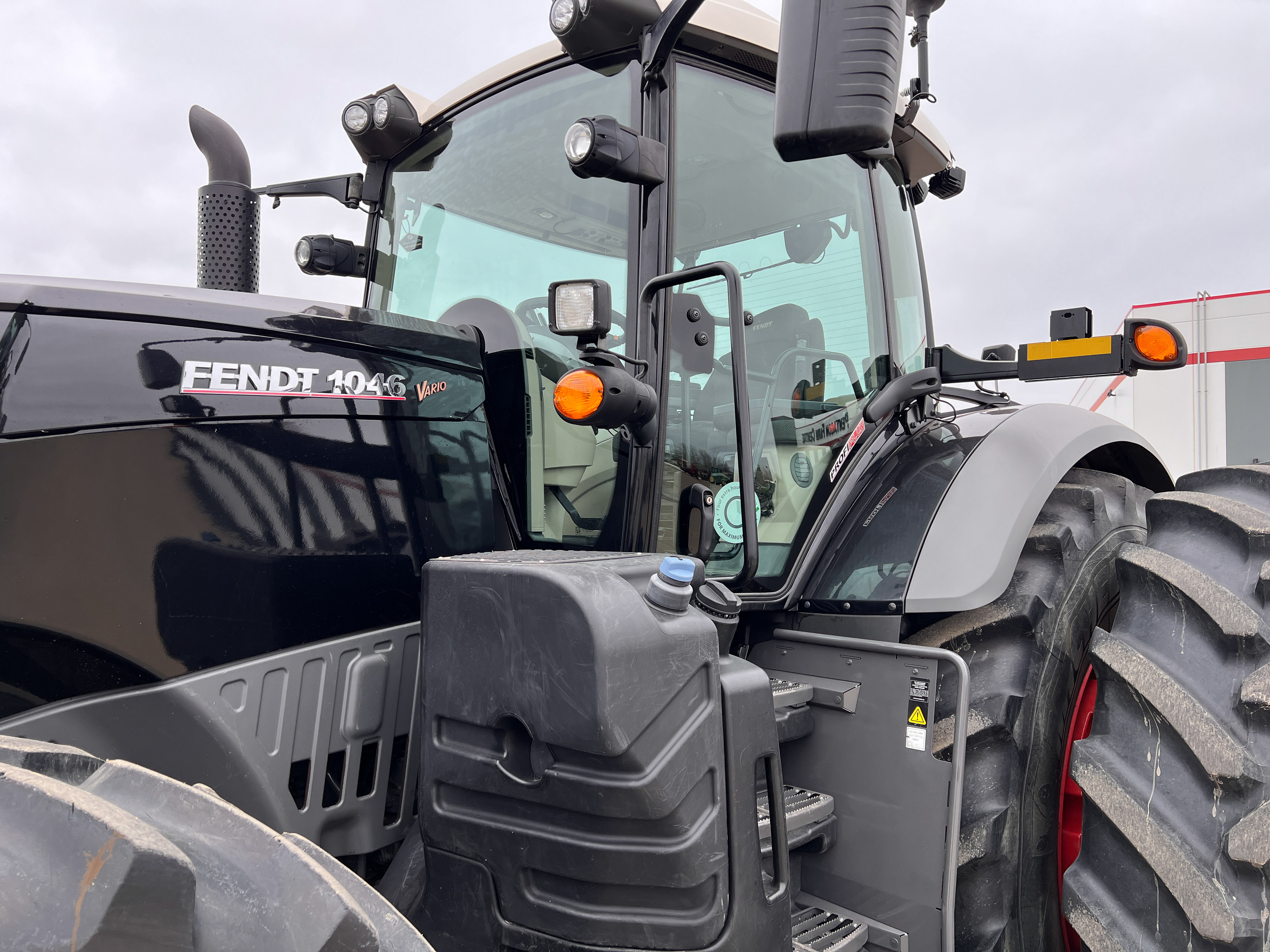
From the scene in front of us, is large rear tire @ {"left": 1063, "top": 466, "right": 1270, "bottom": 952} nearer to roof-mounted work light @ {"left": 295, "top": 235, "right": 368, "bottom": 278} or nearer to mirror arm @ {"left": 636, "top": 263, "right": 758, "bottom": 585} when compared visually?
mirror arm @ {"left": 636, "top": 263, "right": 758, "bottom": 585}

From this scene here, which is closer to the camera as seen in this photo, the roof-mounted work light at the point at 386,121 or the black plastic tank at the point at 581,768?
the black plastic tank at the point at 581,768

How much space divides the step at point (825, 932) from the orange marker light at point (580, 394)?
1048 mm

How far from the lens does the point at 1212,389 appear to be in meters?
6.51

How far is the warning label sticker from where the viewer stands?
6.11ft

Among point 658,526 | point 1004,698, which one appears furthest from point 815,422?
point 1004,698

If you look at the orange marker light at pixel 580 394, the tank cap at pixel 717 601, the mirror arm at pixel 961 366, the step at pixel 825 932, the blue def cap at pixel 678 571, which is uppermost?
the mirror arm at pixel 961 366

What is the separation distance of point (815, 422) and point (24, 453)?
1.57m

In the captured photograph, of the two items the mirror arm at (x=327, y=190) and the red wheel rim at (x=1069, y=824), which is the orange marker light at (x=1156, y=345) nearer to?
the red wheel rim at (x=1069, y=824)

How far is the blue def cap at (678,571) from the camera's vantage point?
144cm

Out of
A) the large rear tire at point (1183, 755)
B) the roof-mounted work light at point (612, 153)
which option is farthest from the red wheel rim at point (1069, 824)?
the roof-mounted work light at point (612, 153)

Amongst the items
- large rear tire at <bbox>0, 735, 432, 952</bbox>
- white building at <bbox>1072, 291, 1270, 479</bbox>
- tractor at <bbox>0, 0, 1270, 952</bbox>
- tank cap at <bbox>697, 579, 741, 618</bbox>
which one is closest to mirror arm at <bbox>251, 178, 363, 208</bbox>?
tractor at <bbox>0, 0, 1270, 952</bbox>

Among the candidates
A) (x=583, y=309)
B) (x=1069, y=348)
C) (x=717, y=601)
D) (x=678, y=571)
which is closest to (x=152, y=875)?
(x=678, y=571)

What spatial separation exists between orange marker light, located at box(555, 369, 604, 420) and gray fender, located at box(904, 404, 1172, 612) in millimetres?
805

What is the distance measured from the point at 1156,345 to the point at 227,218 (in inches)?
80.9
